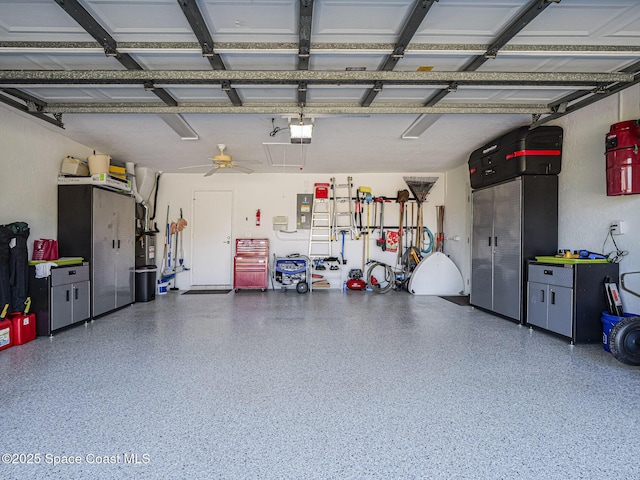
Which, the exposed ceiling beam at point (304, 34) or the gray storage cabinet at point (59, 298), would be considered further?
the gray storage cabinet at point (59, 298)

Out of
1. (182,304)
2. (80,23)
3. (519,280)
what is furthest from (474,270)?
(80,23)

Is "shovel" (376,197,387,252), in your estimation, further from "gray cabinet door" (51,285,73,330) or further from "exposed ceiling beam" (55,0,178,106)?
"gray cabinet door" (51,285,73,330)

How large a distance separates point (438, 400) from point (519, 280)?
284 cm

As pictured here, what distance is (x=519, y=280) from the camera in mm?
4473

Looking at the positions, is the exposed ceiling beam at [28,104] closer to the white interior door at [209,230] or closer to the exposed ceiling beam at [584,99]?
the white interior door at [209,230]

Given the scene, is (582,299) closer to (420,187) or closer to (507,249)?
(507,249)

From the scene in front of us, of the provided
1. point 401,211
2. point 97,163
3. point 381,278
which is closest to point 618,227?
point 401,211

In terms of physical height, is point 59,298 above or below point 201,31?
below

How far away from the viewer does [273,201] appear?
7805mm

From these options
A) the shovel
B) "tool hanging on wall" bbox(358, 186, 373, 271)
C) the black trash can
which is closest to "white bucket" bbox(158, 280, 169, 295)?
the black trash can

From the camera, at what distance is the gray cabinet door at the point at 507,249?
14.8ft

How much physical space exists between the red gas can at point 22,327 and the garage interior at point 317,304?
115 millimetres

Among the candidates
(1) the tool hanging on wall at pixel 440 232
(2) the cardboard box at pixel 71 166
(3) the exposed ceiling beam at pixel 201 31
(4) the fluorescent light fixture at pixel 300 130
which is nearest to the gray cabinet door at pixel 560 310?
(4) the fluorescent light fixture at pixel 300 130

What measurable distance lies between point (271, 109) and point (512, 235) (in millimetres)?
3601
